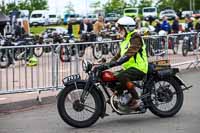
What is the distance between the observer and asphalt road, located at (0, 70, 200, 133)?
804 cm

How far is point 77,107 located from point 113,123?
697mm

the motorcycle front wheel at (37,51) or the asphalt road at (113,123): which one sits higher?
the motorcycle front wheel at (37,51)

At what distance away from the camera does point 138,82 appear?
8.73 m

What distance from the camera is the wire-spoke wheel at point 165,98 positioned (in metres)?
8.76

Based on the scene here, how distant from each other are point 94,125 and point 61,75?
3.85 m

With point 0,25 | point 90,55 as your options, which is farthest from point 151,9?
point 90,55

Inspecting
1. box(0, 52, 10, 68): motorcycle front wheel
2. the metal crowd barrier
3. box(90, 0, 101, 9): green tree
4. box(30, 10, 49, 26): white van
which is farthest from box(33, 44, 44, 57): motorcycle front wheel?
box(90, 0, 101, 9): green tree

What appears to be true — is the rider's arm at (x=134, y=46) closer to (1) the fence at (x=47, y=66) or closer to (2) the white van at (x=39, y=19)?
(1) the fence at (x=47, y=66)

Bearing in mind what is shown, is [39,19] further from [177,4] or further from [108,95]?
[108,95]

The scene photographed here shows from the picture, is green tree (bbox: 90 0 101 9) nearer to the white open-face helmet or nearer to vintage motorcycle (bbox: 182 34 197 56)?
vintage motorcycle (bbox: 182 34 197 56)

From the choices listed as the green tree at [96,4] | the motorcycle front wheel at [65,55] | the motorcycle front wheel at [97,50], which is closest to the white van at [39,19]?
the green tree at [96,4]

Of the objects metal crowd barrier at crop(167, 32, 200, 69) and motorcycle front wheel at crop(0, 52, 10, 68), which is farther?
metal crowd barrier at crop(167, 32, 200, 69)

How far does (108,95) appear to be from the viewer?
8.44m

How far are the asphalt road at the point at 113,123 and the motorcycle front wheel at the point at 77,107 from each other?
0.13 m
